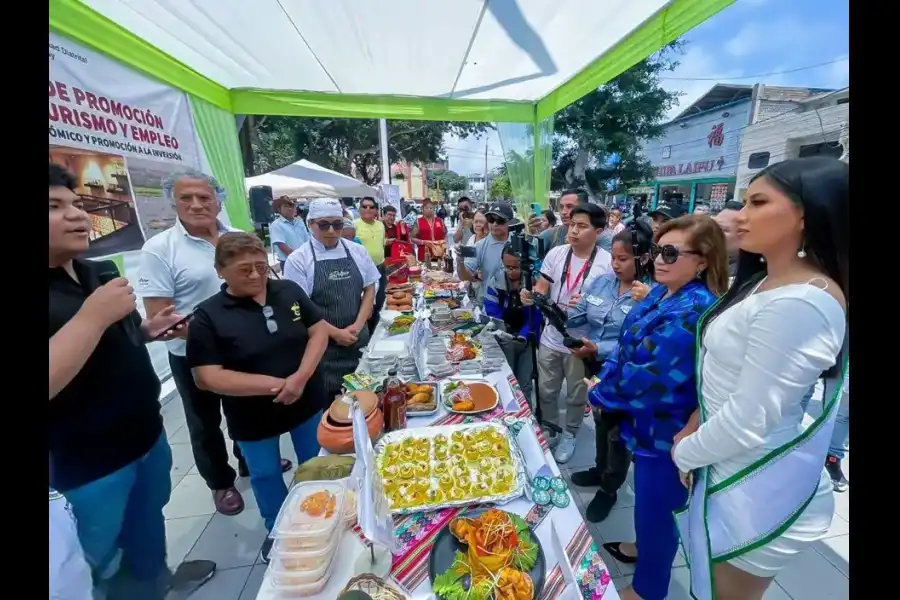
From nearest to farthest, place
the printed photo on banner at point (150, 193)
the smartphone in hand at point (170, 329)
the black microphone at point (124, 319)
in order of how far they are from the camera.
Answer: the black microphone at point (124, 319), the smartphone in hand at point (170, 329), the printed photo on banner at point (150, 193)

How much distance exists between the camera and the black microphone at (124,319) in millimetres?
1249

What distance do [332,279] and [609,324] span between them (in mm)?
1941

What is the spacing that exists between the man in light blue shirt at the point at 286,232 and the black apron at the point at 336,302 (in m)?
2.61

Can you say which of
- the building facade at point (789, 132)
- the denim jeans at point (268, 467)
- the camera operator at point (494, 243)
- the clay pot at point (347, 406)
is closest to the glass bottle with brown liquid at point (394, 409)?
the clay pot at point (347, 406)

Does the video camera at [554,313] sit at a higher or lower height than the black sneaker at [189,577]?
higher

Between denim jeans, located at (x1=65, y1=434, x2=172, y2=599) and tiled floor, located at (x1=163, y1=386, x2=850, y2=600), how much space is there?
0.34 m

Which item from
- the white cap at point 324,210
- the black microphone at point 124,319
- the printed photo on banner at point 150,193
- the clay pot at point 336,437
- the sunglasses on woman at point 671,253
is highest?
the printed photo on banner at point 150,193

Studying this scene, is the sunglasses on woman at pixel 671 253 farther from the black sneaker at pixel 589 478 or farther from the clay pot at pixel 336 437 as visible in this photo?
the black sneaker at pixel 589 478

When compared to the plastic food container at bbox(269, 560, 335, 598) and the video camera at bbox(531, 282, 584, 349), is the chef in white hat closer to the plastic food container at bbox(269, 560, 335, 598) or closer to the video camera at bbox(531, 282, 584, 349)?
the video camera at bbox(531, 282, 584, 349)

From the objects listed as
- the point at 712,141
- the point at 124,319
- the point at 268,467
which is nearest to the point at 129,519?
the point at 268,467

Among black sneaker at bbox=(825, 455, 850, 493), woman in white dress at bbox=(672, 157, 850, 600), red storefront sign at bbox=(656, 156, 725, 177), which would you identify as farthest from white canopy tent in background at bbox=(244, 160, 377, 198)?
red storefront sign at bbox=(656, 156, 725, 177)
